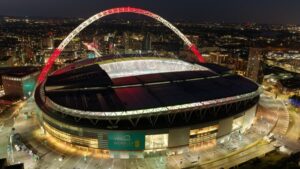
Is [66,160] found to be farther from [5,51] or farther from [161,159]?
[5,51]

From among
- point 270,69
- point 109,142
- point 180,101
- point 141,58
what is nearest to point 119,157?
point 109,142

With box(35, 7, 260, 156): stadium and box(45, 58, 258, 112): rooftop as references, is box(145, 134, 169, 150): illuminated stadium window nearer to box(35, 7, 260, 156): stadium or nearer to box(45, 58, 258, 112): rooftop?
box(35, 7, 260, 156): stadium

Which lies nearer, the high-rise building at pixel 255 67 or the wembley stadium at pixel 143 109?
the wembley stadium at pixel 143 109

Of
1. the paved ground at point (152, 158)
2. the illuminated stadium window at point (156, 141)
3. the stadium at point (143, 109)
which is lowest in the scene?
the paved ground at point (152, 158)

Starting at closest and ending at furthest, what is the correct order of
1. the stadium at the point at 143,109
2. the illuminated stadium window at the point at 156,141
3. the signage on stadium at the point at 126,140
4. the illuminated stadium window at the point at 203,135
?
the signage on stadium at the point at 126,140 → the stadium at the point at 143,109 → the illuminated stadium window at the point at 156,141 → the illuminated stadium window at the point at 203,135

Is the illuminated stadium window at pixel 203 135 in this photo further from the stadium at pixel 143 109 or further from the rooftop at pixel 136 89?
the rooftop at pixel 136 89

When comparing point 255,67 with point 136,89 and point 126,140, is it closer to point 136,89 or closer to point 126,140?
point 136,89

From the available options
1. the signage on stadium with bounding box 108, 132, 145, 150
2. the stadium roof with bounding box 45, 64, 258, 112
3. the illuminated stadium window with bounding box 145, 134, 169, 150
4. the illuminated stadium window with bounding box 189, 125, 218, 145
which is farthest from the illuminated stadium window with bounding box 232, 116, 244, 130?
the signage on stadium with bounding box 108, 132, 145, 150

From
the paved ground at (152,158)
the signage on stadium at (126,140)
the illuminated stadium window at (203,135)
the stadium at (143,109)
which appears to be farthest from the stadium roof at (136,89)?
the paved ground at (152,158)
